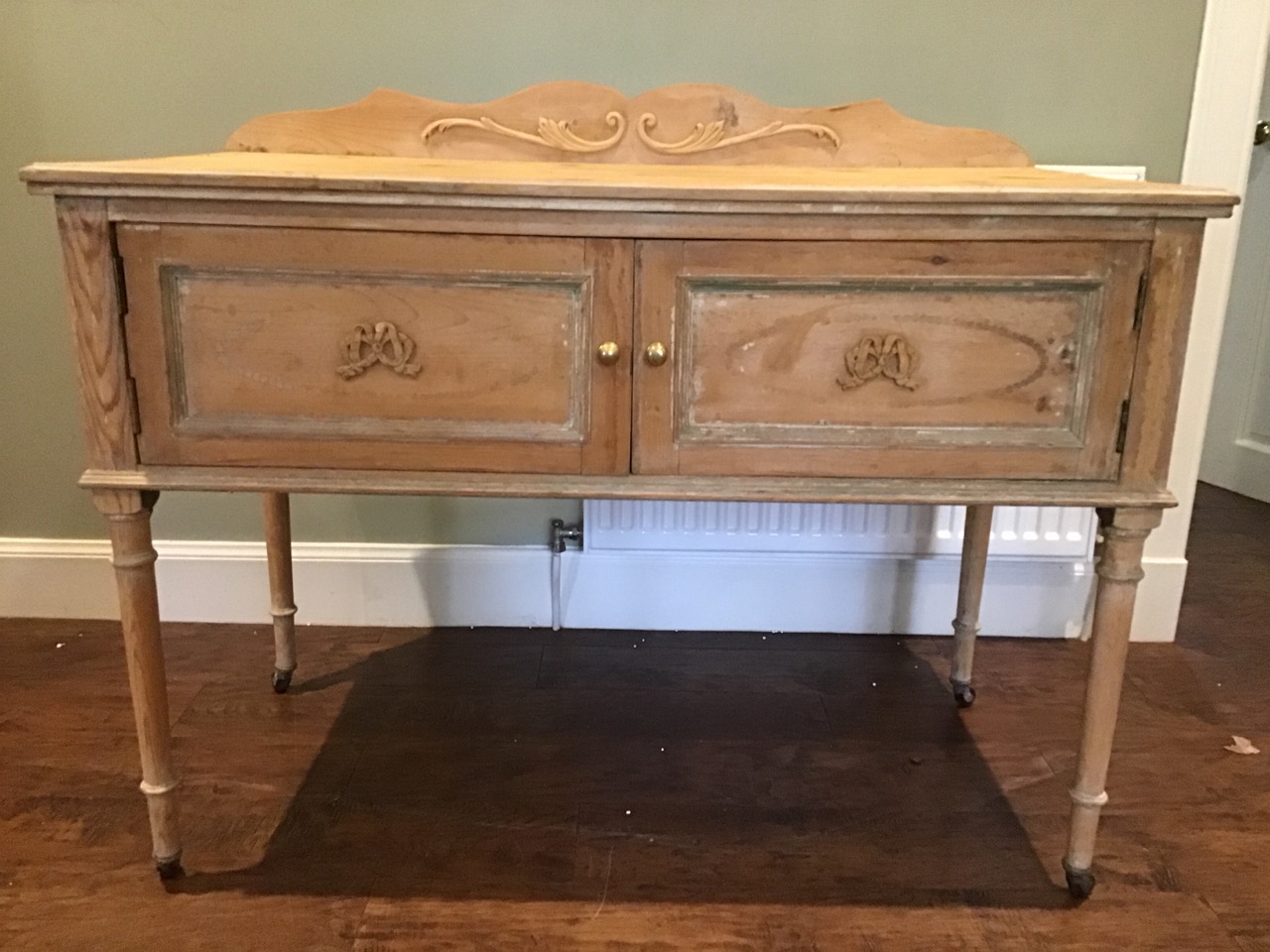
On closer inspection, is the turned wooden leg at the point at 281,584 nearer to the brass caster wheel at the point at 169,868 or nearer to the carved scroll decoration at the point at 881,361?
the brass caster wheel at the point at 169,868

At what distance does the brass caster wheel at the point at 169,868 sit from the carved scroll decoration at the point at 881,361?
3.26 feet

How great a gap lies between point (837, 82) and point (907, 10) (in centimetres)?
15

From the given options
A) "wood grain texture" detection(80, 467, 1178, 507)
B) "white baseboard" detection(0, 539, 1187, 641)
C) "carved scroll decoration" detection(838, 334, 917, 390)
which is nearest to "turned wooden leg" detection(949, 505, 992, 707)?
"white baseboard" detection(0, 539, 1187, 641)

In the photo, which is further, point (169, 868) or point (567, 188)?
point (169, 868)

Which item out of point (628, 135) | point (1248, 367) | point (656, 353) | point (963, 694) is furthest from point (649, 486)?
point (1248, 367)

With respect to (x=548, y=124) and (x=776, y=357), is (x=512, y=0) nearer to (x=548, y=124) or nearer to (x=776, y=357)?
(x=548, y=124)

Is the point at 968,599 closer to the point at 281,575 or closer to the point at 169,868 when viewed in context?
the point at 281,575

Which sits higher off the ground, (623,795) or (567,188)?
(567,188)

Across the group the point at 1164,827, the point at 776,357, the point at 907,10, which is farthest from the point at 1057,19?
the point at 1164,827

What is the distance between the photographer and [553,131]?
1.53 metres

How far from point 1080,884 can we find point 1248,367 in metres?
2.09

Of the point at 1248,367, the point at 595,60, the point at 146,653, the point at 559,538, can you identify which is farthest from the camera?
the point at 1248,367

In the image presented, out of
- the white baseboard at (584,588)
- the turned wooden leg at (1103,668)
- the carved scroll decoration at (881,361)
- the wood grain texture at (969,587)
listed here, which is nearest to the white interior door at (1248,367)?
the white baseboard at (584,588)

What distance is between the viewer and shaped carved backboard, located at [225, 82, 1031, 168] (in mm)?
1518
